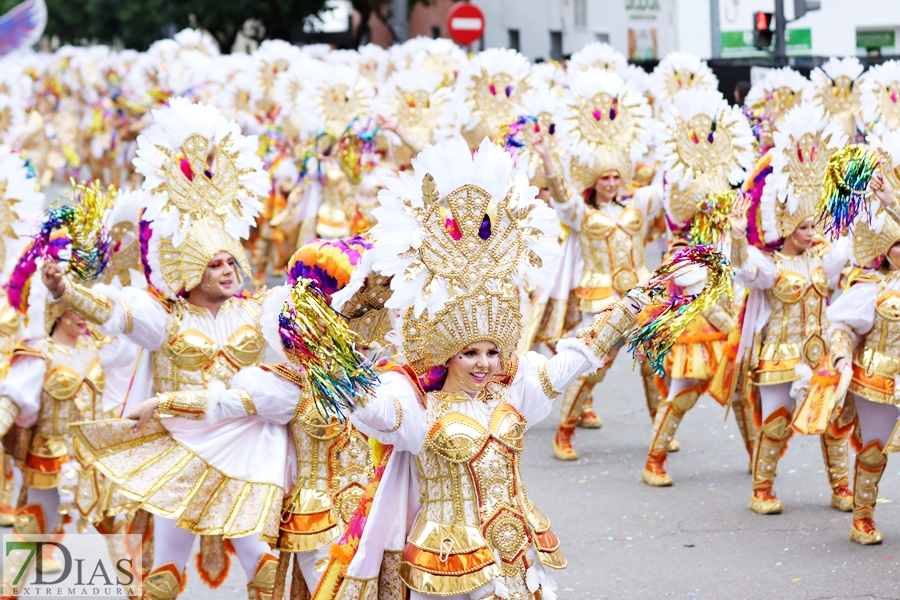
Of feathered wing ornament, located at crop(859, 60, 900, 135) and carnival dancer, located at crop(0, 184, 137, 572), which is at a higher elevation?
feathered wing ornament, located at crop(859, 60, 900, 135)

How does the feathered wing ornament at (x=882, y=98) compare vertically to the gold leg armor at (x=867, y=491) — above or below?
above

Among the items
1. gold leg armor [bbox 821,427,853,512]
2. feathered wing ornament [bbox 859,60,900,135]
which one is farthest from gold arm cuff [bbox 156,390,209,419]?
feathered wing ornament [bbox 859,60,900,135]

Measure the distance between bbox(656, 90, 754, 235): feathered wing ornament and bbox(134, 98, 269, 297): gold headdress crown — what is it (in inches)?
117

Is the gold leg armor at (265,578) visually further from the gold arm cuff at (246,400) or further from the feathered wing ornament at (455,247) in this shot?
the feathered wing ornament at (455,247)

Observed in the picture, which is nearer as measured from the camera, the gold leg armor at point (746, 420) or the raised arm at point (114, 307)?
the raised arm at point (114, 307)

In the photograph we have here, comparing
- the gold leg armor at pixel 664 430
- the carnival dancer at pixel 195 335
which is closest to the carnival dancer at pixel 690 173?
the gold leg armor at pixel 664 430

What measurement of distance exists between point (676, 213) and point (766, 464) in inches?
65.1

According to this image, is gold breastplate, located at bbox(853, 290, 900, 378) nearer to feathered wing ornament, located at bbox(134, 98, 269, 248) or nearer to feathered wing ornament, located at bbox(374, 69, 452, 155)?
feathered wing ornament, located at bbox(134, 98, 269, 248)

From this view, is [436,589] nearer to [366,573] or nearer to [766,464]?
[366,573]

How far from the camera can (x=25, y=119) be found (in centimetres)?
2003

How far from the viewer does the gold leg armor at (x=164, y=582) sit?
547cm

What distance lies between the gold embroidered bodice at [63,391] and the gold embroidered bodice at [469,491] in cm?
268

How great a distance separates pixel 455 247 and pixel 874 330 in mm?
2928

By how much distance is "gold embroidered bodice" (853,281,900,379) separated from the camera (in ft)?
20.6
